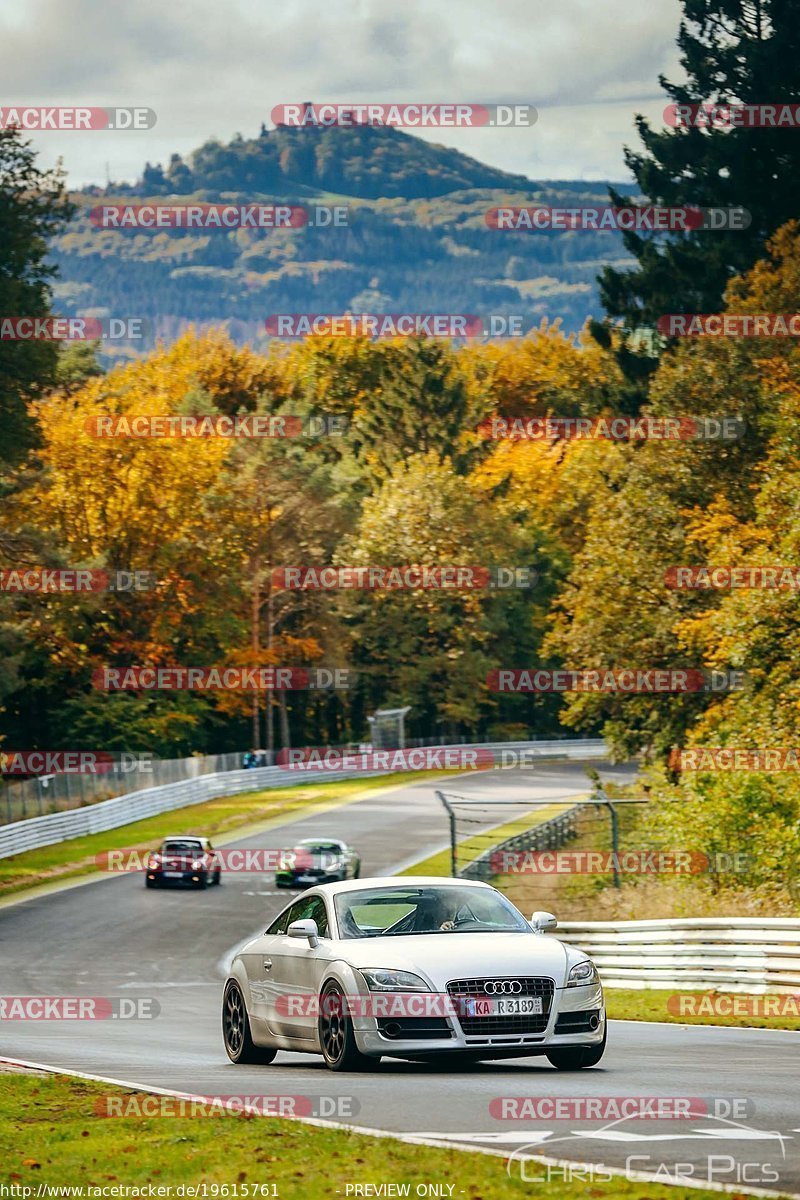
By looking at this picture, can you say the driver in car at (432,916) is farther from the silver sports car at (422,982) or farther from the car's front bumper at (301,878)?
the car's front bumper at (301,878)

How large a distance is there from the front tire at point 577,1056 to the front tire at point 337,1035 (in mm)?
1307

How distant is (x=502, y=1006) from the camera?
12.6 metres

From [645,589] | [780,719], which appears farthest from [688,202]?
[780,719]

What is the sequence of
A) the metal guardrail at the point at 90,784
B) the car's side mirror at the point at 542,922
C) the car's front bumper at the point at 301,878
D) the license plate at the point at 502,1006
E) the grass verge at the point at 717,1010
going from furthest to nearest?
the metal guardrail at the point at 90,784 → the car's front bumper at the point at 301,878 → the grass verge at the point at 717,1010 → the car's side mirror at the point at 542,922 → the license plate at the point at 502,1006

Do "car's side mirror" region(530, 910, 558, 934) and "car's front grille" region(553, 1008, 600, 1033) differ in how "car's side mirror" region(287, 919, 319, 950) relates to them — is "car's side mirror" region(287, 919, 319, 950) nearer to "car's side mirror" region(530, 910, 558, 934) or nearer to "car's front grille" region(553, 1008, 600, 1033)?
"car's side mirror" region(530, 910, 558, 934)

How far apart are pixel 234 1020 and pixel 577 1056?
120 inches

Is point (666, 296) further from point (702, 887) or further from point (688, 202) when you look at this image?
point (702, 887)

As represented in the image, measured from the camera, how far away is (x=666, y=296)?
55469mm

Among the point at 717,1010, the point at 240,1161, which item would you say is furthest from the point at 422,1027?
the point at 717,1010

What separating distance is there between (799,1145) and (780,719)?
88.2 feet

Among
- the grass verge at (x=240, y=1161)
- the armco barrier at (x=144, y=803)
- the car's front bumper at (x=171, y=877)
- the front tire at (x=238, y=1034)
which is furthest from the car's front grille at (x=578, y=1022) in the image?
the armco barrier at (x=144, y=803)

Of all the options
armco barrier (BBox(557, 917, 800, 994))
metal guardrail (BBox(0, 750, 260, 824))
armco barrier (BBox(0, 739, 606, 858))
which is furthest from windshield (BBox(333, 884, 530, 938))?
metal guardrail (BBox(0, 750, 260, 824))

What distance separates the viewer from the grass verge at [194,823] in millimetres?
47344

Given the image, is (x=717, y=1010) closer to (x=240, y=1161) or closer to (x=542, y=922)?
(x=542, y=922)
